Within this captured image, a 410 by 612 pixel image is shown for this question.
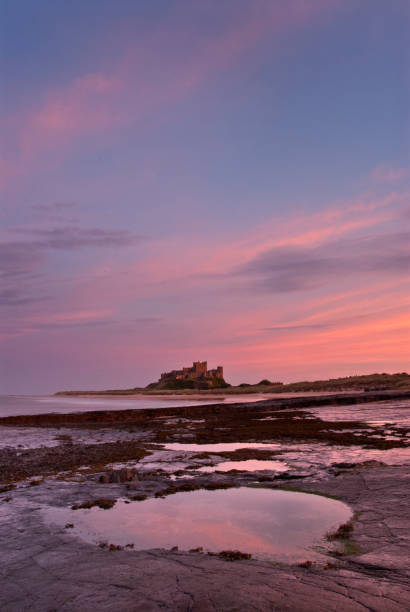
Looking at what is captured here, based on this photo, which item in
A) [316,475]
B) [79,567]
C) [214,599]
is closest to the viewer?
[214,599]

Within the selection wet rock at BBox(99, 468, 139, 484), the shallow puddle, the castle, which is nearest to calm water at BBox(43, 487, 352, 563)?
wet rock at BBox(99, 468, 139, 484)

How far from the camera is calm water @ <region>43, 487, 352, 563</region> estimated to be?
669 cm

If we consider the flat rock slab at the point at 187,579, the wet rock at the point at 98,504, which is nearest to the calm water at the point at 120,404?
the wet rock at the point at 98,504

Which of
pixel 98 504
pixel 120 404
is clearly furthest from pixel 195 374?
pixel 98 504

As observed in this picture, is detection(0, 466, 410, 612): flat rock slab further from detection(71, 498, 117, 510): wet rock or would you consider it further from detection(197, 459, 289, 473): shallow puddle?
detection(197, 459, 289, 473): shallow puddle

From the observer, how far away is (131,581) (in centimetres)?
542

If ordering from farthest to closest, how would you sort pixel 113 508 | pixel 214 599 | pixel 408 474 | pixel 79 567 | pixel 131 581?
1. pixel 408 474
2. pixel 113 508
3. pixel 79 567
4. pixel 131 581
5. pixel 214 599

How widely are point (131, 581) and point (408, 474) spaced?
300 inches

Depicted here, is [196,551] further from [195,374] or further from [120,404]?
[195,374]

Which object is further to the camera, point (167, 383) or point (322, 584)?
point (167, 383)

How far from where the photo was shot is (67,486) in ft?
36.3

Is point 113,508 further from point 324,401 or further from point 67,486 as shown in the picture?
point 324,401

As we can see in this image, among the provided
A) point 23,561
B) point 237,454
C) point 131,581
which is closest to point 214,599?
point 131,581

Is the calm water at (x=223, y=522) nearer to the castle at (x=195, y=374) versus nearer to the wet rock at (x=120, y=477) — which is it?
the wet rock at (x=120, y=477)
